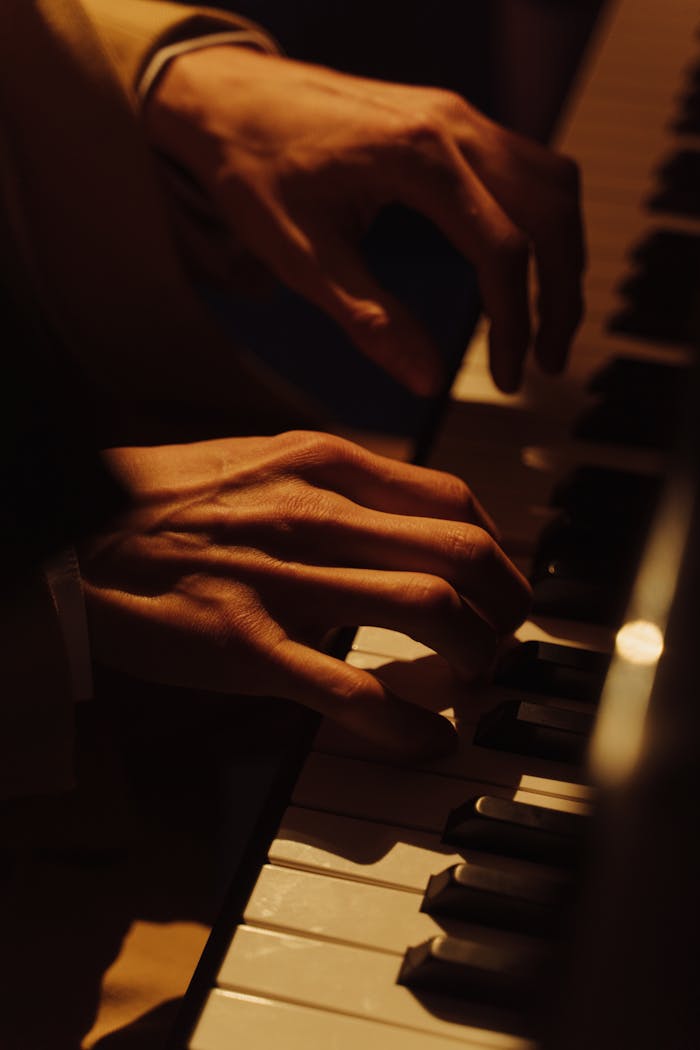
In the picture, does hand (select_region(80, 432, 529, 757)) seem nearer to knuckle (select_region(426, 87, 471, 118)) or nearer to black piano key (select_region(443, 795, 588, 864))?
black piano key (select_region(443, 795, 588, 864))

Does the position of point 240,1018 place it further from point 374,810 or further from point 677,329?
point 677,329

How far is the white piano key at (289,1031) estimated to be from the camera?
1.85 feet

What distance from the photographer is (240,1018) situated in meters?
0.58

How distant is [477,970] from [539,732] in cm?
17

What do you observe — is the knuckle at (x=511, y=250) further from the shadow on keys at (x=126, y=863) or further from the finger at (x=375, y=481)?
the shadow on keys at (x=126, y=863)

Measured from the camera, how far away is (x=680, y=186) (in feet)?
4.20

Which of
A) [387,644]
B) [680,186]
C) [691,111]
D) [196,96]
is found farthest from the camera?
[691,111]

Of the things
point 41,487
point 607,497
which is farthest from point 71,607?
point 607,497

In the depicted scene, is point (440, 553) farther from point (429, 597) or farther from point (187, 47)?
point (187, 47)

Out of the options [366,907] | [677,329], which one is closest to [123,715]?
[366,907]

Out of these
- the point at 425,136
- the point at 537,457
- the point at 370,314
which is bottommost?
the point at 537,457

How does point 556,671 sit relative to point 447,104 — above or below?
below

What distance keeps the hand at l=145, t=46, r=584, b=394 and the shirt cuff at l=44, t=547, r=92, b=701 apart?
36 cm

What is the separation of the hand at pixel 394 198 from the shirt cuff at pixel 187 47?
10cm
